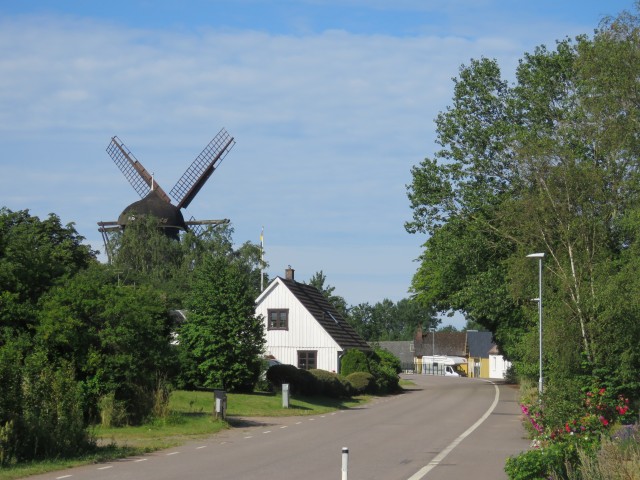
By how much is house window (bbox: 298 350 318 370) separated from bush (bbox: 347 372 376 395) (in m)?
7.68

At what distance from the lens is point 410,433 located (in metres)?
29.2

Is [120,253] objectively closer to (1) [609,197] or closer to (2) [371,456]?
(1) [609,197]

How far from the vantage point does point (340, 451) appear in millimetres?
23156

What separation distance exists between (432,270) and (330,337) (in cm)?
818

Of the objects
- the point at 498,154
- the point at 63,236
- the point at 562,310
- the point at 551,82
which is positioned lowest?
the point at 562,310

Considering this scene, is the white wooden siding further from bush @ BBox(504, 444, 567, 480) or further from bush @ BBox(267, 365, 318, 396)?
bush @ BBox(504, 444, 567, 480)

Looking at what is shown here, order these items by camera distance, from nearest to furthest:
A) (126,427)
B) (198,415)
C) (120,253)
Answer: (126,427), (198,415), (120,253)

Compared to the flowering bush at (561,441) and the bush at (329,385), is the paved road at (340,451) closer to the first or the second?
the flowering bush at (561,441)

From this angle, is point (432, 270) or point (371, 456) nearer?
point (371, 456)

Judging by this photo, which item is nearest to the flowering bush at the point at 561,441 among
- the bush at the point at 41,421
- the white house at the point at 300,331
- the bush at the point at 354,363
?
the bush at the point at 41,421

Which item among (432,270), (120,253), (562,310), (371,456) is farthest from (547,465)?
(120,253)

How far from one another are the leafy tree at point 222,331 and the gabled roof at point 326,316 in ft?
74.1

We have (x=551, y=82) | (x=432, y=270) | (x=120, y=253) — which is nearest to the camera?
(x=551, y=82)

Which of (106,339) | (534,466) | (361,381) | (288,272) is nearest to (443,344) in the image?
(288,272)
